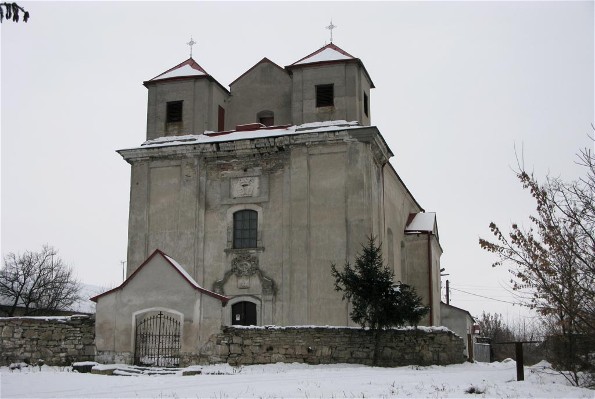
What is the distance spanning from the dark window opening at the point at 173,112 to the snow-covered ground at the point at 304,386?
1482cm

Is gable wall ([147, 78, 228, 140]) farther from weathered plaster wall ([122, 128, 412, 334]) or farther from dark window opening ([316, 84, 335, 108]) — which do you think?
dark window opening ([316, 84, 335, 108])

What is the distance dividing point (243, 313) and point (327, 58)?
410 inches

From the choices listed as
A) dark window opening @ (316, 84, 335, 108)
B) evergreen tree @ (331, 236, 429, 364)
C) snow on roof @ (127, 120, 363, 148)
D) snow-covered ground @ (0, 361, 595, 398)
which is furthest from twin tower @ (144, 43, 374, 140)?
snow-covered ground @ (0, 361, 595, 398)

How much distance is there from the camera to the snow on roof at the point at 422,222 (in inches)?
1314

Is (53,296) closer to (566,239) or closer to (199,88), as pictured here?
(199,88)

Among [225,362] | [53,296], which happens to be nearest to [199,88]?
[225,362]

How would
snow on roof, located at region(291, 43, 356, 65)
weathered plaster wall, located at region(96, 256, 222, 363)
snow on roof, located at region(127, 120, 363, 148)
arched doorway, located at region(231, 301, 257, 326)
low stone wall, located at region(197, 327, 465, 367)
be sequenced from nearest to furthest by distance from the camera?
low stone wall, located at region(197, 327, 465, 367) < weathered plaster wall, located at region(96, 256, 222, 363) < arched doorway, located at region(231, 301, 257, 326) < snow on roof, located at region(127, 120, 363, 148) < snow on roof, located at region(291, 43, 356, 65)

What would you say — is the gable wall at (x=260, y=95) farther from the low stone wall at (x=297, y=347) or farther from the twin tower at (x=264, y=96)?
the low stone wall at (x=297, y=347)

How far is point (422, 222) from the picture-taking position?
34.1m

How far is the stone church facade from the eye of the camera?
26.4 meters

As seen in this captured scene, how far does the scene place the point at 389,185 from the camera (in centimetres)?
3116

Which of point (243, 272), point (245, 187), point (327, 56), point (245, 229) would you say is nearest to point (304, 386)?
point (243, 272)

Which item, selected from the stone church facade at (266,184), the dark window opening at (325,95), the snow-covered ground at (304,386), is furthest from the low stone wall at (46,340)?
the dark window opening at (325,95)

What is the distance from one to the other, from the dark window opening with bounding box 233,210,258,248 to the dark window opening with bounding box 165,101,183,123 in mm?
4988
